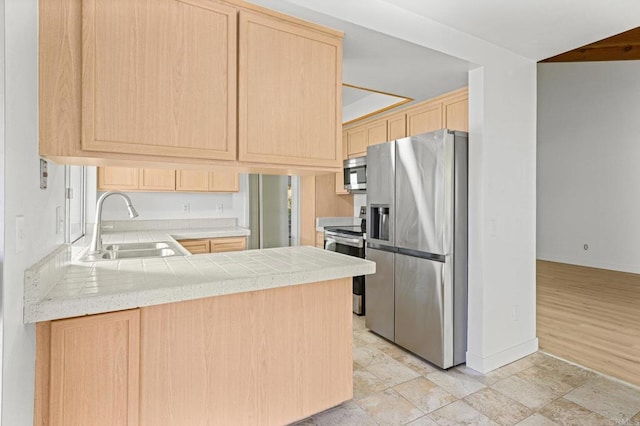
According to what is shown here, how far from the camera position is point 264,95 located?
186 cm

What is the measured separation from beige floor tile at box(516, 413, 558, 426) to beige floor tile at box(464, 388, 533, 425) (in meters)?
0.02

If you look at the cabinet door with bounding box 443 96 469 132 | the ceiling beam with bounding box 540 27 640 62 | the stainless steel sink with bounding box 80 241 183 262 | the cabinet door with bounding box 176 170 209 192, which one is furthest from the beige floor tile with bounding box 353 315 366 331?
the ceiling beam with bounding box 540 27 640 62

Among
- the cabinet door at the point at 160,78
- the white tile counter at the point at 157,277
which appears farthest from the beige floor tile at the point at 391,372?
the cabinet door at the point at 160,78

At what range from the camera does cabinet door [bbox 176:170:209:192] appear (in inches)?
172

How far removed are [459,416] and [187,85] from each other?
238 cm

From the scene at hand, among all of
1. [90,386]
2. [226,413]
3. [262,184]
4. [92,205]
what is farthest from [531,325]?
[92,205]

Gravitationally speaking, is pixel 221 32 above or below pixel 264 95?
above

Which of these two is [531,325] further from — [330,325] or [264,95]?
[264,95]

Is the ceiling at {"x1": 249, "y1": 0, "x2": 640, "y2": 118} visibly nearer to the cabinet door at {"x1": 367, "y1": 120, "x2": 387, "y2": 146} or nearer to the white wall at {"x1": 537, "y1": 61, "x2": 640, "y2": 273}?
the cabinet door at {"x1": 367, "y1": 120, "x2": 387, "y2": 146}

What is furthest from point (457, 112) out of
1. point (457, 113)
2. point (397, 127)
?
point (397, 127)

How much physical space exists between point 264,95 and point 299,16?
20.2 inches

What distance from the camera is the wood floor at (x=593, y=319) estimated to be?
2.78 m

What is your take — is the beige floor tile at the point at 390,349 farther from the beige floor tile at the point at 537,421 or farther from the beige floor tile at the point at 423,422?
the beige floor tile at the point at 537,421

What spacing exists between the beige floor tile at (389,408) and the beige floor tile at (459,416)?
0.36ft
